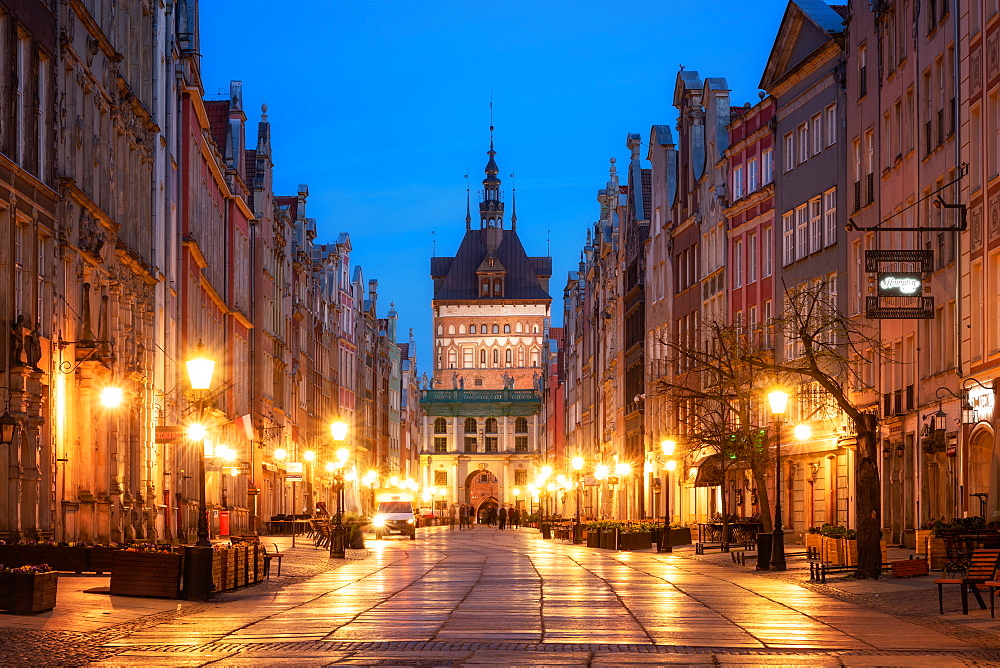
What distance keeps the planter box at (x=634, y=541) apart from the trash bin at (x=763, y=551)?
1682 centimetres

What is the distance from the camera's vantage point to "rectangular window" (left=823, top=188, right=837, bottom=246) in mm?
49781

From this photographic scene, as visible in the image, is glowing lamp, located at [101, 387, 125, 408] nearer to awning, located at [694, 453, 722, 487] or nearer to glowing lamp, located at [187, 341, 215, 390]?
glowing lamp, located at [187, 341, 215, 390]

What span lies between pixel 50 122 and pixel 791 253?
3000 centimetres

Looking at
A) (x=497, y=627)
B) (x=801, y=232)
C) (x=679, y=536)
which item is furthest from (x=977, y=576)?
(x=801, y=232)

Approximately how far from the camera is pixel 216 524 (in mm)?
57344

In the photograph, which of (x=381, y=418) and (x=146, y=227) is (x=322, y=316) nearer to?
(x=381, y=418)

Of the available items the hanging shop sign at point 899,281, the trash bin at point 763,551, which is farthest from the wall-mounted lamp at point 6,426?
the hanging shop sign at point 899,281

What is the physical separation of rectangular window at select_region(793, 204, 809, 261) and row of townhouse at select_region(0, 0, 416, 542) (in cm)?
1874

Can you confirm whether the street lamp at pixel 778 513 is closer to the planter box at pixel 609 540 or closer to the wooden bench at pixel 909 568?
the wooden bench at pixel 909 568

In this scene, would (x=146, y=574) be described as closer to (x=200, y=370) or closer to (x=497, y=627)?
(x=200, y=370)

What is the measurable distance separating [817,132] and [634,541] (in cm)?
1388

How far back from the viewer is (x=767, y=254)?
57.3m

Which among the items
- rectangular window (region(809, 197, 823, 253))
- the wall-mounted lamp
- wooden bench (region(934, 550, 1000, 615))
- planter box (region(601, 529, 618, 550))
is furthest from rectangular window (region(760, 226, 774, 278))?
the wall-mounted lamp

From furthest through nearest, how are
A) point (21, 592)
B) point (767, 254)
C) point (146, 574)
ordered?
point (767, 254) < point (146, 574) < point (21, 592)
